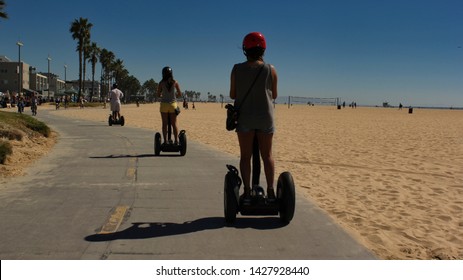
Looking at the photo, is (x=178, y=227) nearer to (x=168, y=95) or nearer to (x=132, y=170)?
(x=132, y=170)

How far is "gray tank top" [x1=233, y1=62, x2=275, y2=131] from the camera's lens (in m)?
4.46

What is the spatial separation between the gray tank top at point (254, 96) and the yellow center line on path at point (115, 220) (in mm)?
1686

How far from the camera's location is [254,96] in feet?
14.7

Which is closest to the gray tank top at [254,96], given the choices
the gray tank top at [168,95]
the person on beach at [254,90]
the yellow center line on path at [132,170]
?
the person on beach at [254,90]

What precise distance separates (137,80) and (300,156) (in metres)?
178

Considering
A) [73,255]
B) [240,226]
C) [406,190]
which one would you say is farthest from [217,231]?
[406,190]

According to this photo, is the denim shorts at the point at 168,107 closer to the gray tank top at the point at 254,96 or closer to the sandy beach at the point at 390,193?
the sandy beach at the point at 390,193

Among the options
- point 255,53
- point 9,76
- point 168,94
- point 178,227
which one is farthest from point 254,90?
point 9,76

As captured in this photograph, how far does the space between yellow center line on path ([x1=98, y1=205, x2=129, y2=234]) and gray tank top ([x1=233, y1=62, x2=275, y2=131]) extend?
5.53 feet

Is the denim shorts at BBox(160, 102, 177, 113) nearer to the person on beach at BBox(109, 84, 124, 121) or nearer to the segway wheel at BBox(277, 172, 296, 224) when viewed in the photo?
the segway wheel at BBox(277, 172, 296, 224)

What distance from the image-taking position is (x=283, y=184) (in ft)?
15.0

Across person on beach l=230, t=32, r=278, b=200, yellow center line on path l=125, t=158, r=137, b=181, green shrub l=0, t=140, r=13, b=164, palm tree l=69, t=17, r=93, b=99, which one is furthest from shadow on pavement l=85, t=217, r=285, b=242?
palm tree l=69, t=17, r=93, b=99

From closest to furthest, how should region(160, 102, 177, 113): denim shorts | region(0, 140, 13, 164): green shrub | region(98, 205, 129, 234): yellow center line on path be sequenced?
region(98, 205, 129, 234): yellow center line on path < region(0, 140, 13, 164): green shrub < region(160, 102, 177, 113): denim shorts

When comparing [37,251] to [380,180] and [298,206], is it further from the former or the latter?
[380,180]
